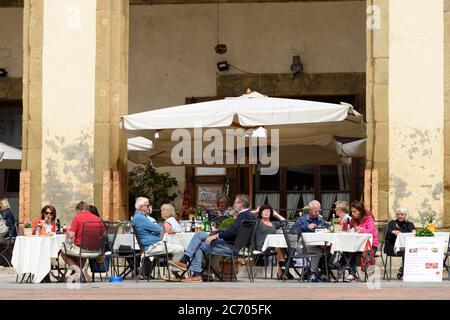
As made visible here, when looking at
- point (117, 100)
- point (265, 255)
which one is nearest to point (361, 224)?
Answer: point (265, 255)

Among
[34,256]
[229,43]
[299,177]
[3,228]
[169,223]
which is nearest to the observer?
[34,256]

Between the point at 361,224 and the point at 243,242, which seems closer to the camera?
the point at 243,242

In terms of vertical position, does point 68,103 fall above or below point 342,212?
above

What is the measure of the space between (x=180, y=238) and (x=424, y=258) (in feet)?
10.6

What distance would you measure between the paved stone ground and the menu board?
0.21 m

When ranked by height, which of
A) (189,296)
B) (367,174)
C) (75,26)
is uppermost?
(75,26)

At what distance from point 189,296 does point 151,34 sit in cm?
1199

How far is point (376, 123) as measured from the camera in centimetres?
1983

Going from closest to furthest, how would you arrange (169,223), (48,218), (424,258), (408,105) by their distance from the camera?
(424,258), (169,223), (48,218), (408,105)

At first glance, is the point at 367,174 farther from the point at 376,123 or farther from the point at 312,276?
the point at 312,276

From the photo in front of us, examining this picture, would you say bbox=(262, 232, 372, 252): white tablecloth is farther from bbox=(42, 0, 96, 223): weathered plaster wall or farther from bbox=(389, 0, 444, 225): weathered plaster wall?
bbox=(42, 0, 96, 223): weathered plaster wall

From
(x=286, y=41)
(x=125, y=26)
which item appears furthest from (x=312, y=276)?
(x=286, y=41)

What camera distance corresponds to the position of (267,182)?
25.1 metres

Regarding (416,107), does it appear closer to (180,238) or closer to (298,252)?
(298,252)
